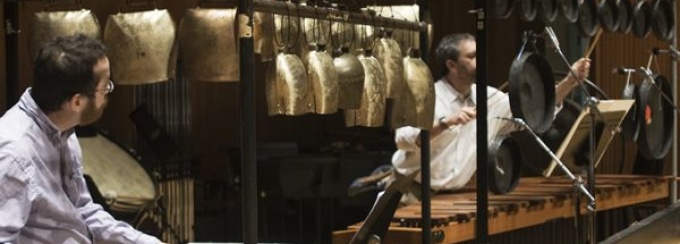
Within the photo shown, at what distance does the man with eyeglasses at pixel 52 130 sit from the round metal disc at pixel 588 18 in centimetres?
413

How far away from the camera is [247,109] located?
3861 millimetres

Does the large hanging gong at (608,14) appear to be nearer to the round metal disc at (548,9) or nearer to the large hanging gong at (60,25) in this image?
the round metal disc at (548,9)

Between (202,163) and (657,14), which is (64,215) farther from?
(202,163)

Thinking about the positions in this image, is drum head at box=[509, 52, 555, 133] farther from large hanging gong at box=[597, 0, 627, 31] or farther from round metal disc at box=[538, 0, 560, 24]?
large hanging gong at box=[597, 0, 627, 31]

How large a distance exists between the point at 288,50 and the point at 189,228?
15.1 feet

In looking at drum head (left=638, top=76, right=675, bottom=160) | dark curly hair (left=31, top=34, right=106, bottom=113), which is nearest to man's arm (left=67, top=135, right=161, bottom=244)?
dark curly hair (left=31, top=34, right=106, bottom=113)

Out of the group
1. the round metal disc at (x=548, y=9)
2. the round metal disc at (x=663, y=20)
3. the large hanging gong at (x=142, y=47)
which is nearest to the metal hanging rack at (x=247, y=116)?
the large hanging gong at (x=142, y=47)

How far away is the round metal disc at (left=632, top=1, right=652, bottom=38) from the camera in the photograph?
8.15 metres

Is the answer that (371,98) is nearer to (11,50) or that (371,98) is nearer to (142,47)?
(142,47)

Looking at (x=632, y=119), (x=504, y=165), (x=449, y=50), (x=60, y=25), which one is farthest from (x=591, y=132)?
(x=60, y=25)

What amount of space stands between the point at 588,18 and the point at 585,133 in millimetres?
724

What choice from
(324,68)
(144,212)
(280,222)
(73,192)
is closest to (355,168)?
(280,222)

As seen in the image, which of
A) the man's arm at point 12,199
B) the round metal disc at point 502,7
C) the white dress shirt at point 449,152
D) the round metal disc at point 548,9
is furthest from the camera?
the white dress shirt at point 449,152

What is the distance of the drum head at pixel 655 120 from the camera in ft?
27.3
